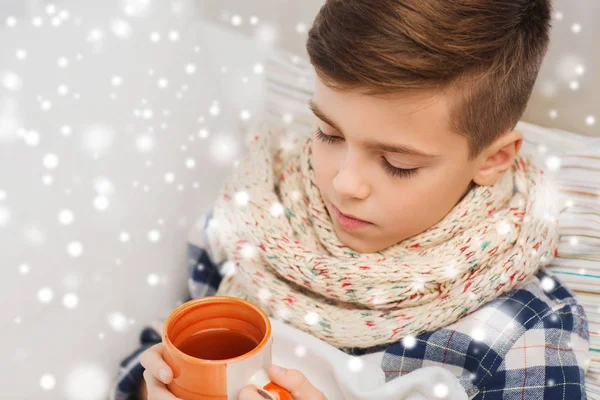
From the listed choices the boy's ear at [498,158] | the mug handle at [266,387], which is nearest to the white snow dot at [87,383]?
the mug handle at [266,387]

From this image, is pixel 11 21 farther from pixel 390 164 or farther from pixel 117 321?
pixel 390 164

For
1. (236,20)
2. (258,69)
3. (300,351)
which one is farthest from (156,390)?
(236,20)

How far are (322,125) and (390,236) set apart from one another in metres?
0.21

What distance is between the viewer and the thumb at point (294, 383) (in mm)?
700

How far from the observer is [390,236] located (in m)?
0.98

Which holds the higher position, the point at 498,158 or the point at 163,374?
the point at 498,158

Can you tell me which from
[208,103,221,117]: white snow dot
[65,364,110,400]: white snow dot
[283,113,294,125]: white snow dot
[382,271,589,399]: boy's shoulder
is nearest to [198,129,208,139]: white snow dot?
[208,103,221,117]: white snow dot

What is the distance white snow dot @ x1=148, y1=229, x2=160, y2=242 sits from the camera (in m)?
1.19

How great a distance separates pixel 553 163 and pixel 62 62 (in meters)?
0.87

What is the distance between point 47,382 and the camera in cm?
99

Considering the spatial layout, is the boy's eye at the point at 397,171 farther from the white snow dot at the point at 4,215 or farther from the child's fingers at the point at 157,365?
the white snow dot at the point at 4,215

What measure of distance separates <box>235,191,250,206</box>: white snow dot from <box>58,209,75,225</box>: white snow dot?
28 centimetres

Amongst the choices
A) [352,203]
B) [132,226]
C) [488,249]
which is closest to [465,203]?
[488,249]

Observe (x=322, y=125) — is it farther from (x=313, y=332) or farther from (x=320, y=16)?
(x=313, y=332)
